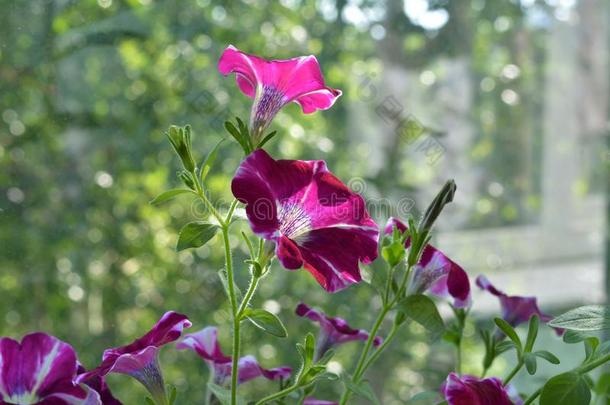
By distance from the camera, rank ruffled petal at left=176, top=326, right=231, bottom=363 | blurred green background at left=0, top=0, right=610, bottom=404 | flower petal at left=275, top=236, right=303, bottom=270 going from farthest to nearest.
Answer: blurred green background at left=0, top=0, right=610, bottom=404 < ruffled petal at left=176, top=326, right=231, bottom=363 < flower petal at left=275, top=236, right=303, bottom=270

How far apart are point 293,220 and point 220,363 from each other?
12cm

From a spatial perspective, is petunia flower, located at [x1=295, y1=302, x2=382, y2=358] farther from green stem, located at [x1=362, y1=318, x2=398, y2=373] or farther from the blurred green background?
the blurred green background

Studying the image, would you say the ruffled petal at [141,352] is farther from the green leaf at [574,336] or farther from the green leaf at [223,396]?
the green leaf at [574,336]

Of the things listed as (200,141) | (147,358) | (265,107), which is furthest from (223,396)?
(200,141)

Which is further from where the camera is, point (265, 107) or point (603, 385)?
point (603, 385)

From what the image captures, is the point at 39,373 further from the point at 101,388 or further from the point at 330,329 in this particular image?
the point at 330,329

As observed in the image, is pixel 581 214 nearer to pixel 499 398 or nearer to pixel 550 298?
pixel 550 298

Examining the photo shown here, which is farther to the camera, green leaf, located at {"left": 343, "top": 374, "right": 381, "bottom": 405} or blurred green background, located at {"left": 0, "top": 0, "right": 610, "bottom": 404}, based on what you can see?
blurred green background, located at {"left": 0, "top": 0, "right": 610, "bottom": 404}

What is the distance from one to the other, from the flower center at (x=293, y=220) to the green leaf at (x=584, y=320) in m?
0.14

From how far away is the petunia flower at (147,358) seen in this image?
0.39 metres

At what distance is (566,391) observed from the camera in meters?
0.40

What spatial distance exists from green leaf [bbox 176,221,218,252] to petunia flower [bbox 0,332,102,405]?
0.09 m

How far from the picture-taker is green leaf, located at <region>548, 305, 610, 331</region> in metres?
0.40

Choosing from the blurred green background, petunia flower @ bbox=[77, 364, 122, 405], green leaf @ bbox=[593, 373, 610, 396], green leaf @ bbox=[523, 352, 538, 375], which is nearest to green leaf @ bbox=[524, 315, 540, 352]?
green leaf @ bbox=[523, 352, 538, 375]
